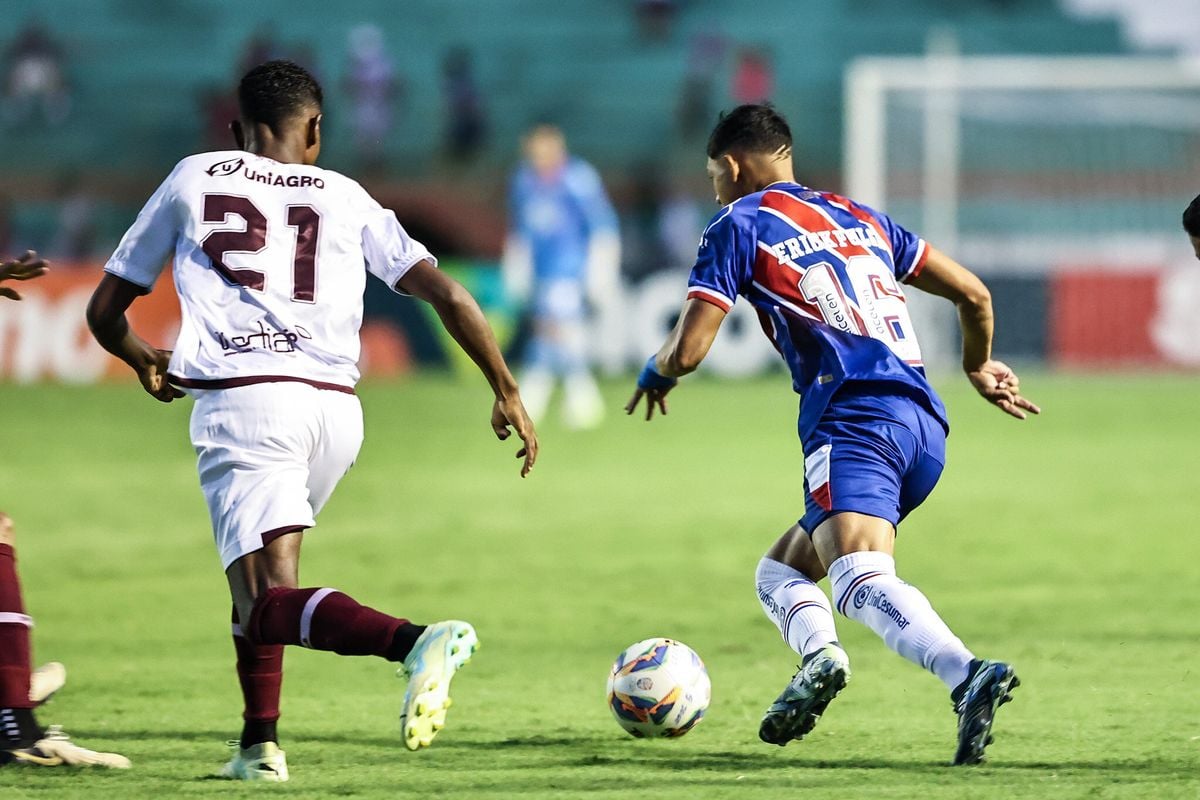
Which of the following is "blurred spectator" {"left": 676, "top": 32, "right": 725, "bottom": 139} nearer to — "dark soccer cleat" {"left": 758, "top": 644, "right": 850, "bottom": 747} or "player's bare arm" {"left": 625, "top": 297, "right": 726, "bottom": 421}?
"player's bare arm" {"left": 625, "top": 297, "right": 726, "bottom": 421}

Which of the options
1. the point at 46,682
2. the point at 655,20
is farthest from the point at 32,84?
the point at 46,682

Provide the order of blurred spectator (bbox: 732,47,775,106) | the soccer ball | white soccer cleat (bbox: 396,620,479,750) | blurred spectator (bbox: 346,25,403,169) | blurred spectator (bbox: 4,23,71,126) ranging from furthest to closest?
blurred spectator (bbox: 4,23,71,126)
blurred spectator (bbox: 732,47,775,106)
blurred spectator (bbox: 346,25,403,169)
the soccer ball
white soccer cleat (bbox: 396,620,479,750)

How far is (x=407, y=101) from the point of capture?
97.6 ft

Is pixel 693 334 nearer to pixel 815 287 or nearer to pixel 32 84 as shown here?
pixel 815 287

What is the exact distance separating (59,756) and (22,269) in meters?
1.36

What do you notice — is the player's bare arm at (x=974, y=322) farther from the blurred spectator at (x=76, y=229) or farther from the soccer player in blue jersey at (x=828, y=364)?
the blurred spectator at (x=76, y=229)

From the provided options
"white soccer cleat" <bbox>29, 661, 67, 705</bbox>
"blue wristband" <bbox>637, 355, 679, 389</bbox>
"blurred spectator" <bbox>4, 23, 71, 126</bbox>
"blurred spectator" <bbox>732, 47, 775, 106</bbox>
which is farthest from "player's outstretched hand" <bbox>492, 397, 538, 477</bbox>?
"blurred spectator" <bbox>4, 23, 71, 126</bbox>

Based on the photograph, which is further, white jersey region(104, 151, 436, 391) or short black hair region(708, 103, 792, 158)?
short black hair region(708, 103, 792, 158)

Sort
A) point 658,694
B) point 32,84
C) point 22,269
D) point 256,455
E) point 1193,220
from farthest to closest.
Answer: point 32,84, point 1193,220, point 658,694, point 22,269, point 256,455

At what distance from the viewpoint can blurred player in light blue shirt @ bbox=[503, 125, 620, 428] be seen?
17094mm

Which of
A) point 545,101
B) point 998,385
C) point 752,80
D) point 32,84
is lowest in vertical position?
point 998,385

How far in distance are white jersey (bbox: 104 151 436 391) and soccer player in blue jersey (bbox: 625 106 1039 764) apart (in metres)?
0.96

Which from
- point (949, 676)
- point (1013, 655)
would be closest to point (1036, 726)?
point (949, 676)

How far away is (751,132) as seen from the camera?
5.60 meters
